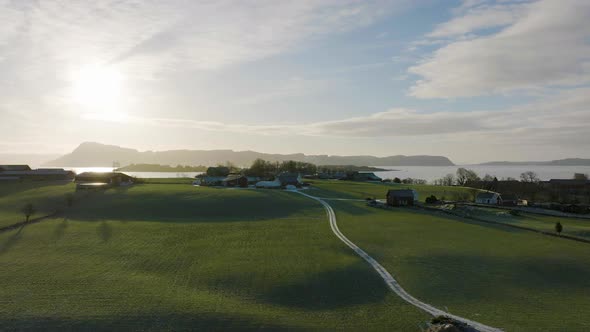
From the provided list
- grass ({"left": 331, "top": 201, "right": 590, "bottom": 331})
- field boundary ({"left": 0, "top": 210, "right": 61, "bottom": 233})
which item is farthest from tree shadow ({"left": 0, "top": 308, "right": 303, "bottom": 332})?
field boundary ({"left": 0, "top": 210, "right": 61, "bottom": 233})

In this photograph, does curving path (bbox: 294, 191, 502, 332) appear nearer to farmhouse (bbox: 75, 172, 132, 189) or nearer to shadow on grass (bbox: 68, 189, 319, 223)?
shadow on grass (bbox: 68, 189, 319, 223)

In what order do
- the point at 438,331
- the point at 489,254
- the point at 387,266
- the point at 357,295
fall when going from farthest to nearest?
the point at 489,254, the point at 387,266, the point at 357,295, the point at 438,331

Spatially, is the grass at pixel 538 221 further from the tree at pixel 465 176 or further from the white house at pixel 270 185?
the tree at pixel 465 176

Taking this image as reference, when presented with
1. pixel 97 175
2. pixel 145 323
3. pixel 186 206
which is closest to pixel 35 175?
pixel 97 175

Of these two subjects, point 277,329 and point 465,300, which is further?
point 465,300

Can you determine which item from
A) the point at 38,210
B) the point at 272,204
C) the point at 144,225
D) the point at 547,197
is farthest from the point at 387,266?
the point at 547,197

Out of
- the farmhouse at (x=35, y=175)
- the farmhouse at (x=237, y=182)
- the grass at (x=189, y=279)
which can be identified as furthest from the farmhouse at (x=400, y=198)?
the farmhouse at (x=35, y=175)

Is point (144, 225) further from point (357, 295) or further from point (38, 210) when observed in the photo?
point (357, 295)
